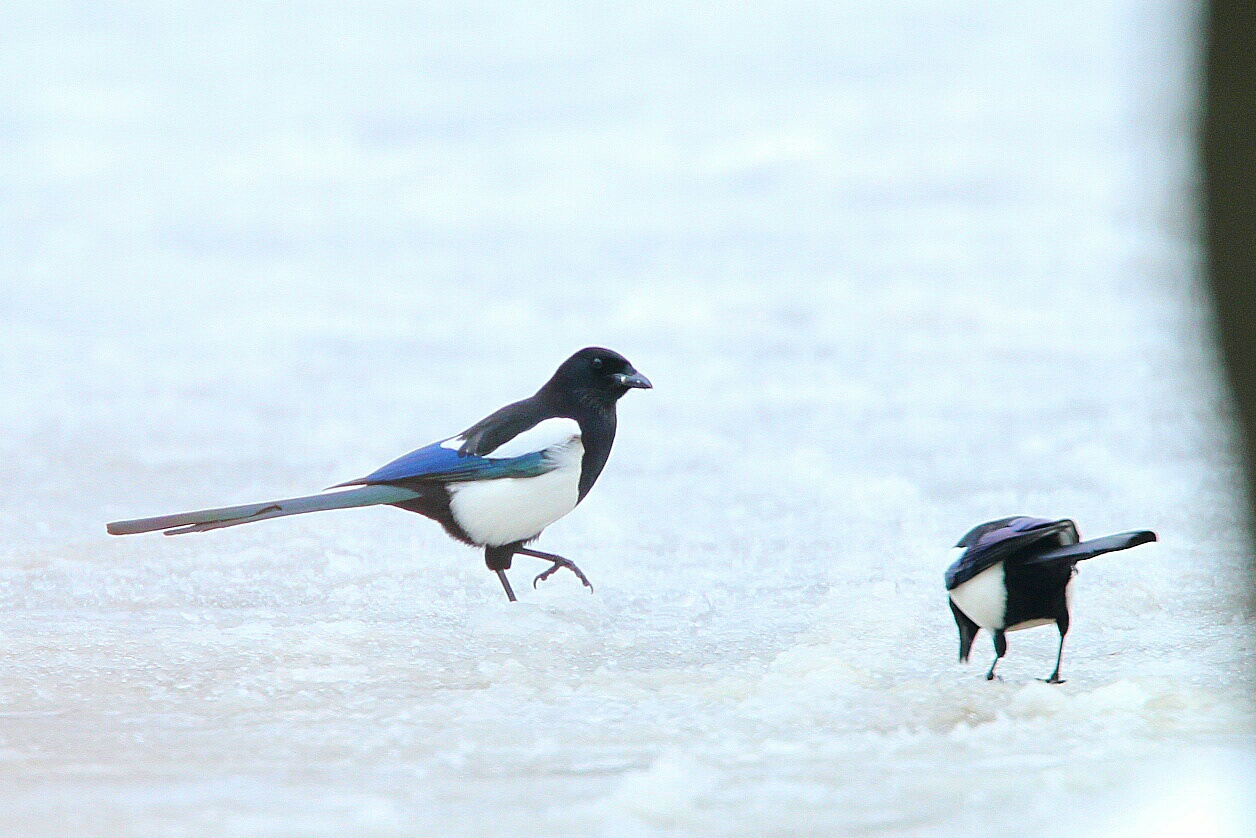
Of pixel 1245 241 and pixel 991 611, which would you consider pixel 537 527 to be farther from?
pixel 1245 241

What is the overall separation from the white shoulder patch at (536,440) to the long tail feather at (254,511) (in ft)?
0.62

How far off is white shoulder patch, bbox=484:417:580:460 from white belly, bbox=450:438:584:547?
0.02 meters

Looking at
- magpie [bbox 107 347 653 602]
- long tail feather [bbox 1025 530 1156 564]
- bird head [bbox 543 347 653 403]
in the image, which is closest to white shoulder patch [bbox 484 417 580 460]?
magpie [bbox 107 347 653 602]

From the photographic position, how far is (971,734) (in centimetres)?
159

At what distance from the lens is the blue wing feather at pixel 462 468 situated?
2.40 m

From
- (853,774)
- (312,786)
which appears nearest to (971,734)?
(853,774)

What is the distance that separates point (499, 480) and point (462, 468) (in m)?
0.07

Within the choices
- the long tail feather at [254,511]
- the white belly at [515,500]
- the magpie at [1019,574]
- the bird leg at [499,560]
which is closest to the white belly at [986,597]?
the magpie at [1019,574]

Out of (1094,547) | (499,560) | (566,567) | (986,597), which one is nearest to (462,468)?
(499,560)

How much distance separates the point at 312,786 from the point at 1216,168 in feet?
3.76

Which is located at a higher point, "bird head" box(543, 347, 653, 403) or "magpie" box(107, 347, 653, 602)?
"bird head" box(543, 347, 653, 403)

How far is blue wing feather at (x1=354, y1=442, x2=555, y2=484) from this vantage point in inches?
94.3

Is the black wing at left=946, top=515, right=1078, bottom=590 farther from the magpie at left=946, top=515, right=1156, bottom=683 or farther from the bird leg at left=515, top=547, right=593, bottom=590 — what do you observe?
the bird leg at left=515, top=547, right=593, bottom=590

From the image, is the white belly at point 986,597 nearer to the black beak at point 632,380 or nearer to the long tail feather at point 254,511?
the black beak at point 632,380
